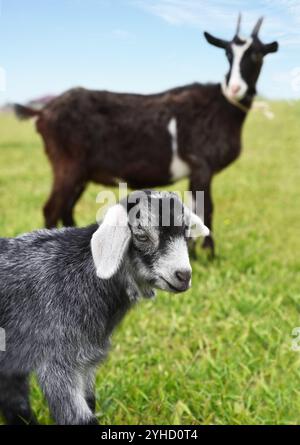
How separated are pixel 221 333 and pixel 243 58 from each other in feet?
4.74

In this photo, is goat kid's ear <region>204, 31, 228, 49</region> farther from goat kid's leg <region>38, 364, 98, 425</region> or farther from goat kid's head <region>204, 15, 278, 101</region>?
goat kid's leg <region>38, 364, 98, 425</region>

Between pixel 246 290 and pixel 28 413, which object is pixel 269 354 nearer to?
pixel 246 290

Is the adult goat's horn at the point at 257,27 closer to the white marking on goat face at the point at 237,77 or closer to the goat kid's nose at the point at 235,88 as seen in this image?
the white marking on goat face at the point at 237,77

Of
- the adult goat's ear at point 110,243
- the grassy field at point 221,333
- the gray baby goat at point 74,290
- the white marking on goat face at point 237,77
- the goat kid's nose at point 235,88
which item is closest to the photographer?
the adult goat's ear at point 110,243

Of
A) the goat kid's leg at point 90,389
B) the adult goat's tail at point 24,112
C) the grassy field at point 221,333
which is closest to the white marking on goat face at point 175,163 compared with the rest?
the grassy field at point 221,333

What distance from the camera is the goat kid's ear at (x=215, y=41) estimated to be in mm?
1459

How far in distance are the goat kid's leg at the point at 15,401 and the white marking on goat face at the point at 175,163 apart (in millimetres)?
1619

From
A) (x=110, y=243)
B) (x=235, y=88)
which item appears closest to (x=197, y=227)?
(x=110, y=243)

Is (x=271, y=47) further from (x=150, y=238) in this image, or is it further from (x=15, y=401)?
(x=15, y=401)

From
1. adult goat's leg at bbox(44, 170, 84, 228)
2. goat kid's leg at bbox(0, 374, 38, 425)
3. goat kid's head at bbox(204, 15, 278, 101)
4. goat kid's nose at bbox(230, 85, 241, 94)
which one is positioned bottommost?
goat kid's leg at bbox(0, 374, 38, 425)

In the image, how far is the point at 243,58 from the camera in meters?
1.71

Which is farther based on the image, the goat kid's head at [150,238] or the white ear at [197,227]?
the white ear at [197,227]

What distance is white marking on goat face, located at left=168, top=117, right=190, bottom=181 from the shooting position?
3.14 meters

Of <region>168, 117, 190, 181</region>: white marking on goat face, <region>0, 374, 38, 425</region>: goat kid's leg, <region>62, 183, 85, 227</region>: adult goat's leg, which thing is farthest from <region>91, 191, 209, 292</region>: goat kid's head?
<region>168, 117, 190, 181</region>: white marking on goat face
